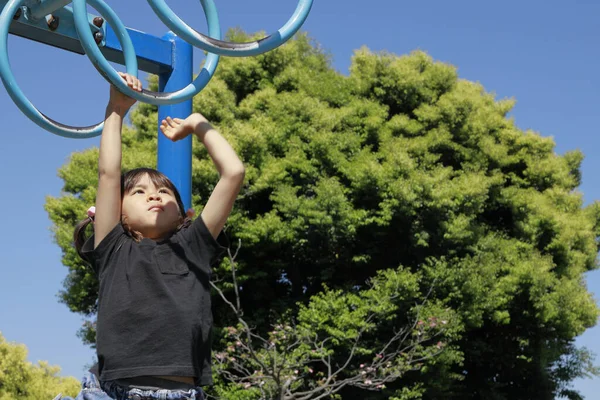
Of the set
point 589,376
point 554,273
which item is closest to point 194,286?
point 554,273

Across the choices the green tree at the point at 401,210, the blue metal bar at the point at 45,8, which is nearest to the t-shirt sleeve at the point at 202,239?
the blue metal bar at the point at 45,8

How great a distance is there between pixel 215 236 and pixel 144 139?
34.3ft

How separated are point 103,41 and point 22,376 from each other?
11375mm

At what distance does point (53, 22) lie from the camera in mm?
2195

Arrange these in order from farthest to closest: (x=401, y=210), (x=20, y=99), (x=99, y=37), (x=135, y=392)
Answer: (x=401, y=210)
(x=99, y=37)
(x=20, y=99)
(x=135, y=392)

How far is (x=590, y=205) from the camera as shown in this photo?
13.6 metres

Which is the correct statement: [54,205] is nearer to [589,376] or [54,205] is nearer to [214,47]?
[589,376]

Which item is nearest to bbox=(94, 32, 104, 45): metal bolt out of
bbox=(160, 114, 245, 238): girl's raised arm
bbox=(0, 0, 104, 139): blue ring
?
bbox=(0, 0, 104, 139): blue ring

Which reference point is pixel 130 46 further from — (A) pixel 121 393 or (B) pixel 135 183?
(A) pixel 121 393

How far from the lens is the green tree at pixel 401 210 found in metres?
10.8

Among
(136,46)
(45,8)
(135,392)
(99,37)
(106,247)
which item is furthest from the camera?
(136,46)

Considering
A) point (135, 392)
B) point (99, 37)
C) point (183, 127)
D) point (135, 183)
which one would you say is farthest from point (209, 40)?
point (135, 392)

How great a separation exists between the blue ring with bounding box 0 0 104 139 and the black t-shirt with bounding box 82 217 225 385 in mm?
402

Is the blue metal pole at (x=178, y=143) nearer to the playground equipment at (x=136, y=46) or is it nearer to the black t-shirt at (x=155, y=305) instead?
the playground equipment at (x=136, y=46)
